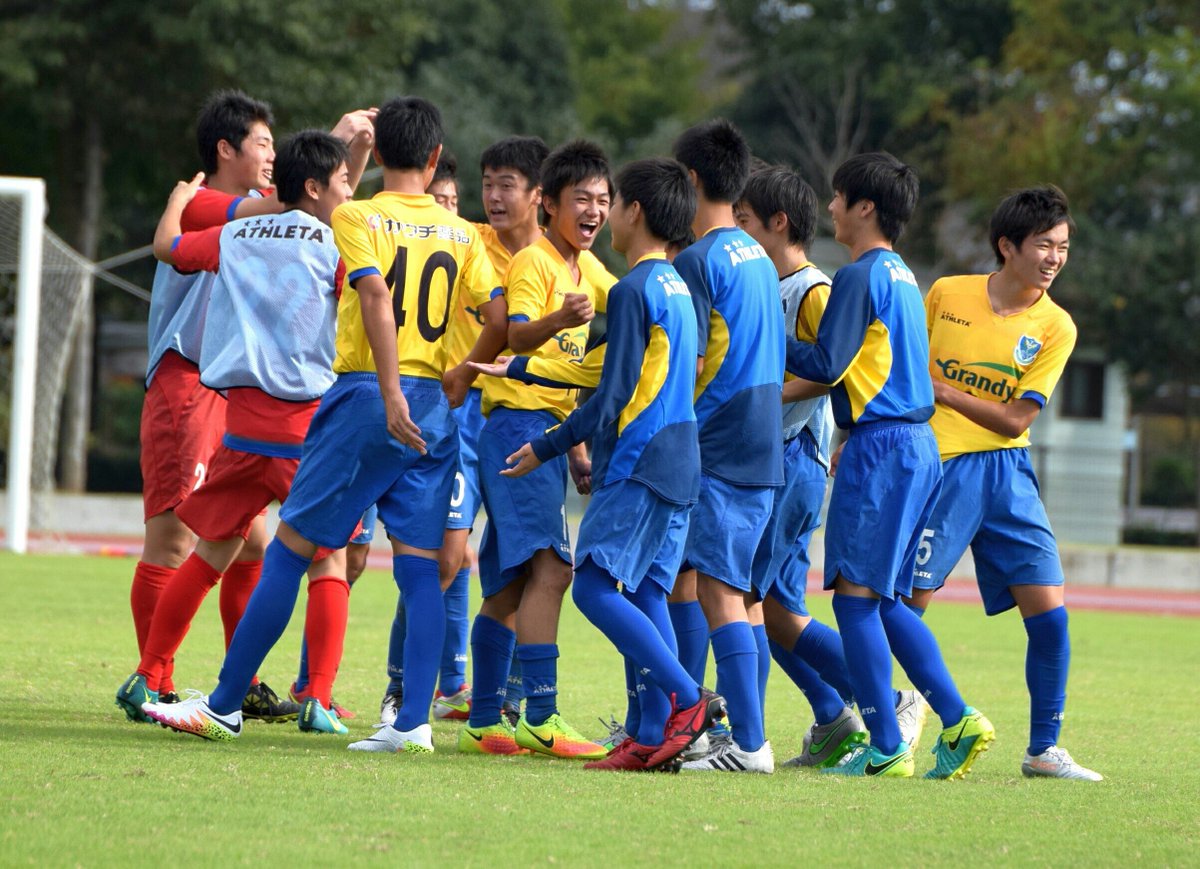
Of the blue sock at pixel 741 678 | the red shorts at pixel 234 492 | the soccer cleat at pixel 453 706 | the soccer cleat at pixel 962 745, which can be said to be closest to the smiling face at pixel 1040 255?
the soccer cleat at pixel 962 745

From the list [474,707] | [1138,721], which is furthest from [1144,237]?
[474,707]

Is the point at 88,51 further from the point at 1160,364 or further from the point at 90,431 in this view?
the point at 1160,364

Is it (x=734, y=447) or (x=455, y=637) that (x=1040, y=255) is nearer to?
(x=734, y=447)

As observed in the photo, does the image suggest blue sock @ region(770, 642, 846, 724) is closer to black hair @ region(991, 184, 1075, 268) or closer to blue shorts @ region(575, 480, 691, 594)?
blue shorts @ region(575, 480, 691, 594)

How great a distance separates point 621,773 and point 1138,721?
3.39m

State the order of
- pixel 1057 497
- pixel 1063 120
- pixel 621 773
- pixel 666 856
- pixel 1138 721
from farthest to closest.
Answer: pixel 1063 120 → pixel 1057 497 → pixel 1138 721 → pixel 621 773 → pixel 666 856

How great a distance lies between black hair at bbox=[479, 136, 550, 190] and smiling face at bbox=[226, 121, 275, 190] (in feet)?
3.05

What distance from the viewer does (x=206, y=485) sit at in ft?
19.7

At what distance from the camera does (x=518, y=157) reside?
662 cm

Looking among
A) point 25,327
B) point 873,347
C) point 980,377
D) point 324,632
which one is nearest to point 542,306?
point 873,347

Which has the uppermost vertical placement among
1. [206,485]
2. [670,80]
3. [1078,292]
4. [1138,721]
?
[670,80]

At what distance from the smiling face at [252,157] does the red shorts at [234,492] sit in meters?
1.36

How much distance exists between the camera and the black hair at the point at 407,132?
5.65 metres

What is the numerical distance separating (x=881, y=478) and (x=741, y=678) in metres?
0.84
